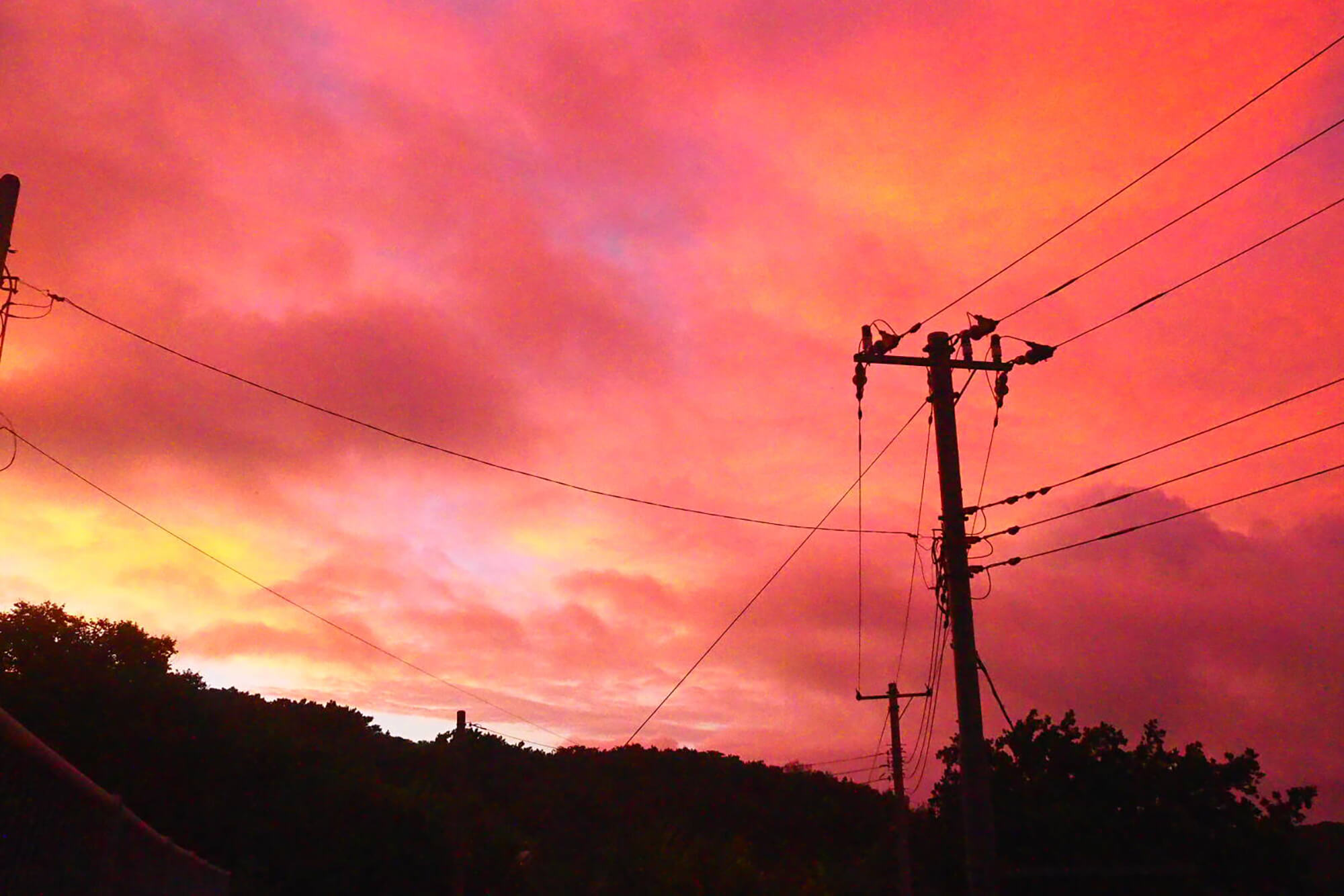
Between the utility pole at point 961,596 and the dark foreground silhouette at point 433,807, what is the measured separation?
1282 millimetres

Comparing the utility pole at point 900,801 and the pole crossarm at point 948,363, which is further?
the utility pole at point 900,801

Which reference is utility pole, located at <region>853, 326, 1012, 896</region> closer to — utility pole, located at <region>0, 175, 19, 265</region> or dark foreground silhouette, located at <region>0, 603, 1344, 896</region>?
dark foreground silhouette, located at <region>0, 603, 1344, 896</region>

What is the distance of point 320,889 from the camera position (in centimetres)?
4247

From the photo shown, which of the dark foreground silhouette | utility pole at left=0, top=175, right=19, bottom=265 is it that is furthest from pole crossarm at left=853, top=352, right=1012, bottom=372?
utility pole at left=0, top=175, right=19, bottom=265

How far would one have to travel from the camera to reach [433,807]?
51.1 metres

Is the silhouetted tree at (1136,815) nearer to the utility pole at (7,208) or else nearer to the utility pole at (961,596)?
the utility pole at (961,596)

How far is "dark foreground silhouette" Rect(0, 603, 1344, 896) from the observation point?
1200 inches

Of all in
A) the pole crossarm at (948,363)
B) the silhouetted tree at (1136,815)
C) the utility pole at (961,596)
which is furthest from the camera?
the silhouetted tree at (1136,815)

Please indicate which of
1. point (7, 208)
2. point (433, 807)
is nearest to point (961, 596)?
point (7, 208)

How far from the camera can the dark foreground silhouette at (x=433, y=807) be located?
30.5 metres

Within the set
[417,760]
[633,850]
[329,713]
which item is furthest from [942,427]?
[417,760]

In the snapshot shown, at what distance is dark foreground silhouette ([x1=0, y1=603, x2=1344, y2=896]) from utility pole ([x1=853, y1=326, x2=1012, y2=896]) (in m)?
1.28

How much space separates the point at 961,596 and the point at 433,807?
39.3 m

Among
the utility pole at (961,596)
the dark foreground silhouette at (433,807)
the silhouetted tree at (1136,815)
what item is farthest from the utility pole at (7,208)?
the silhouetted tree at (1136,815)
